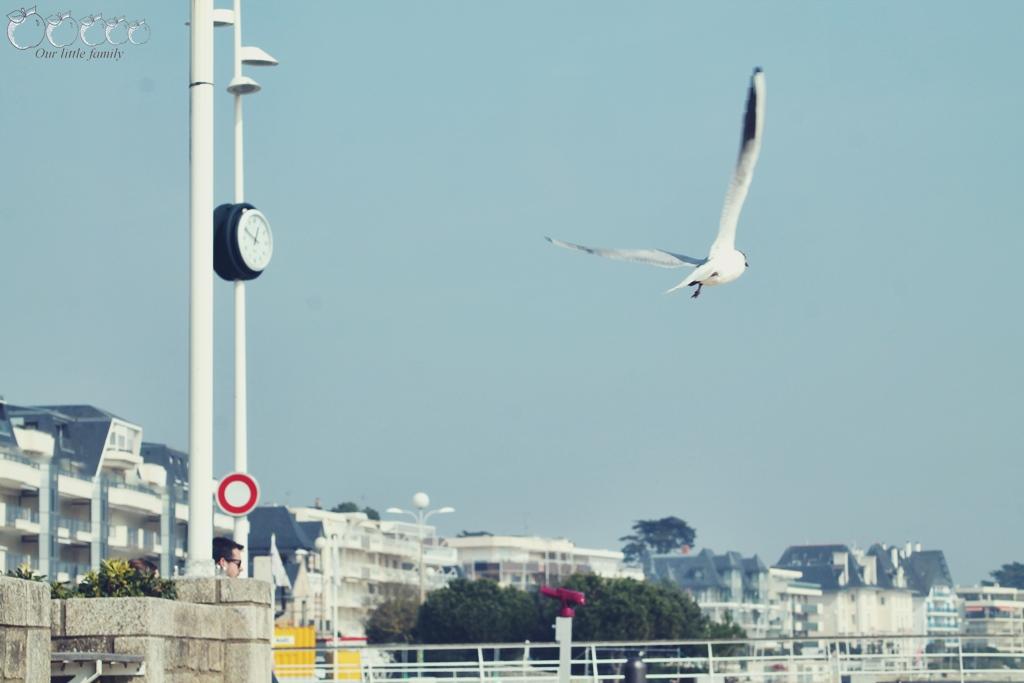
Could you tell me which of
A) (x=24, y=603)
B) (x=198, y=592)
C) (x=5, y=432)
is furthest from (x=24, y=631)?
(x=5, y=432)

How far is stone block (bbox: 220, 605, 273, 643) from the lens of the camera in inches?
563

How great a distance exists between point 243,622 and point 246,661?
30 cm

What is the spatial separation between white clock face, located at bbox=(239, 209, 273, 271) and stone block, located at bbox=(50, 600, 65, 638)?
7.48m

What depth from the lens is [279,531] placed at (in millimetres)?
136000

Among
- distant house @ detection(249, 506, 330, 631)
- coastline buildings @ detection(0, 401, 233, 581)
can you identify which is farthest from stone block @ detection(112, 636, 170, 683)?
distant house @ detection(249, 506, 330, 631)

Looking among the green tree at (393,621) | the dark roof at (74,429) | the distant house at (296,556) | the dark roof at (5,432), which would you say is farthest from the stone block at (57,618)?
the distant house at (296,556)

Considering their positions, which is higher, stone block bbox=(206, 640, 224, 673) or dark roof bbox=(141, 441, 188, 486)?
dark roof bbox=(141, 441, 188, 486)

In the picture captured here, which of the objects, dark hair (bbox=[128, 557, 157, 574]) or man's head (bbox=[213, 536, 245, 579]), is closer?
dark hair (bbox=[128, 557, 157, 574])

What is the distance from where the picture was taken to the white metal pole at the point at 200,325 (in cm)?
1563

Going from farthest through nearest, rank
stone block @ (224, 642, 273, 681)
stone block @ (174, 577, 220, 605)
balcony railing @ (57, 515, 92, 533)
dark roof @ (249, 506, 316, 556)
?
1. dark roof @ (249, 506, 316, 556)
2. balcony railing @ (57, 515, 92, 533)
3. stone block @ (174, 577, 220, 605)
4. stone block @ (224, 642, 273, 681)

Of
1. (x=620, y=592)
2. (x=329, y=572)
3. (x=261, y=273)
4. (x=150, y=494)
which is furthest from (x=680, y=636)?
(x=261, y=273)

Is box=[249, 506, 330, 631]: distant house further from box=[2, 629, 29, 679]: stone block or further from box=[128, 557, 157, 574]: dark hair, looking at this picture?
box=[2, 629, 29, 679]: stone block

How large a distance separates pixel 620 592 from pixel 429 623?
12.8 metres

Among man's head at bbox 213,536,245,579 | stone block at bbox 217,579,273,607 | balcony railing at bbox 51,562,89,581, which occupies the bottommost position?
stone block at bbox 217,579,273,607
